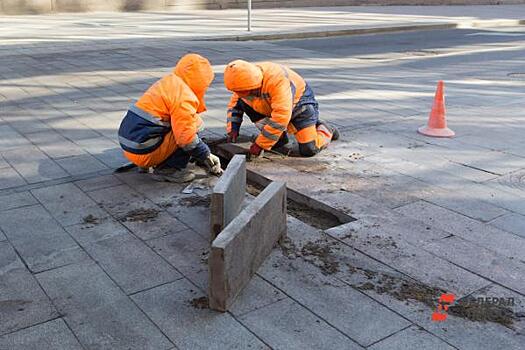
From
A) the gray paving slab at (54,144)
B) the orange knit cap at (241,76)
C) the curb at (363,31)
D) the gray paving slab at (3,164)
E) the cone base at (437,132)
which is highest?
the orange knit cap at (241,76)

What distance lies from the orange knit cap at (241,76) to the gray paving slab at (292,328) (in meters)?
2.54

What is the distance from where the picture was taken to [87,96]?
9.14m

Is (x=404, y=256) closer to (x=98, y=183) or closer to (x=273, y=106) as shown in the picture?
(x=273, y=106)

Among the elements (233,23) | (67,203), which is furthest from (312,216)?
(233,23)

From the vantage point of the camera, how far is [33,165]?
610cm

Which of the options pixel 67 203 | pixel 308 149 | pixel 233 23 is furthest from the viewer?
pixel 233 23

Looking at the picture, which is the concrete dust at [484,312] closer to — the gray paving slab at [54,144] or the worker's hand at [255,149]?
the worker's hand at [255,149]

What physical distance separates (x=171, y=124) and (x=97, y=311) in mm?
2334

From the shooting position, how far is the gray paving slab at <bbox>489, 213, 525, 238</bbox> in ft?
Answer: 15.5

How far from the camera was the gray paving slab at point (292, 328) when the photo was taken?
10.8ft

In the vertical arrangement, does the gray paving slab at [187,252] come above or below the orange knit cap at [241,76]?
below

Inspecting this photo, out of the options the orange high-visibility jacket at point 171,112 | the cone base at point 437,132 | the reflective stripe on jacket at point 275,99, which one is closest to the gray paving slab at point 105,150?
the orange high-visibility jacket at point 171,112

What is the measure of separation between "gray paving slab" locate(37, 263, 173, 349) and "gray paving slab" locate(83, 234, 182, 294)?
0.08 metres

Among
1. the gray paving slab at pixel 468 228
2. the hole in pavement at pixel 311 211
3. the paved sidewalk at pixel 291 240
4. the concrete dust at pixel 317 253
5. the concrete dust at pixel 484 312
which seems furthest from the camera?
the hole in pavement at pixel 311 211
